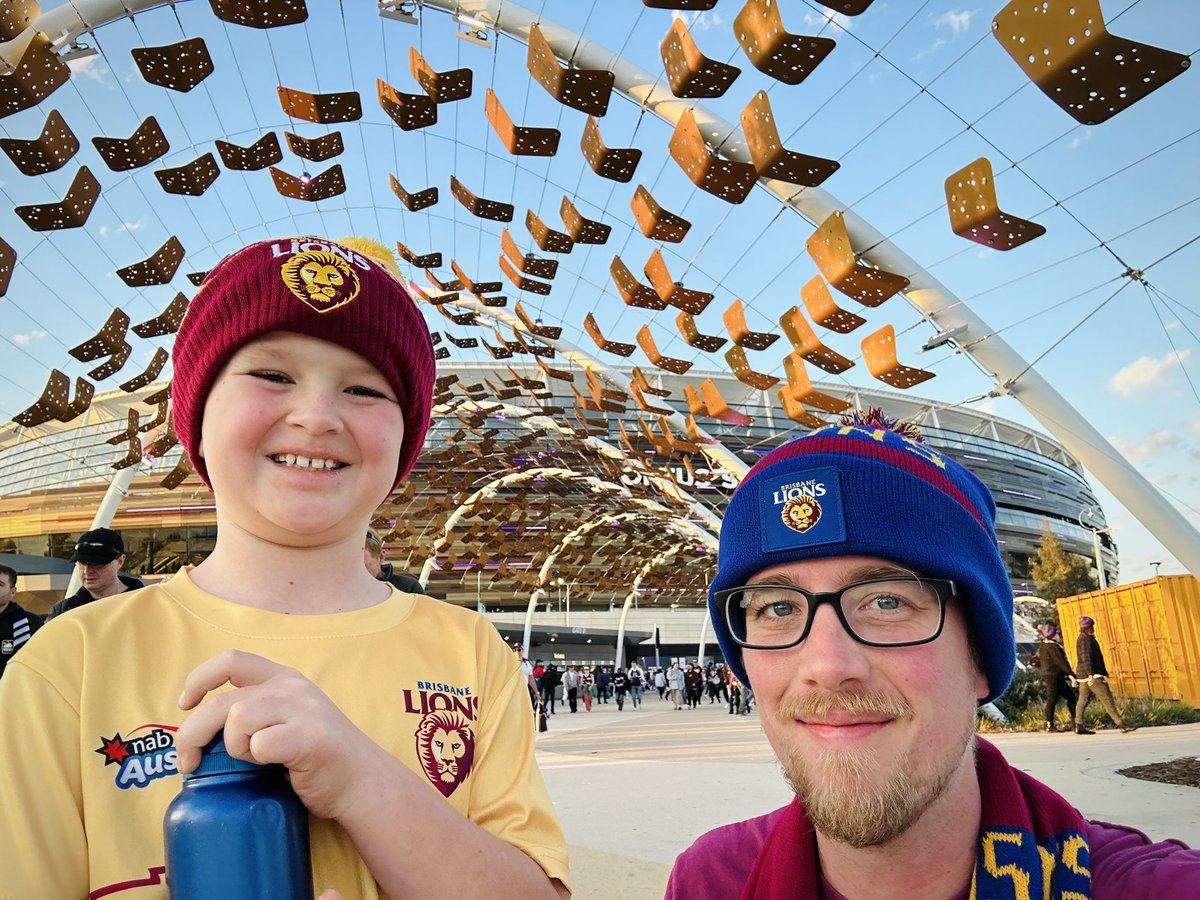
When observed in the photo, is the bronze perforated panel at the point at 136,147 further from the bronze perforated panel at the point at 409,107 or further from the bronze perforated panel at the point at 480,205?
the bronze perforated panel at the point at 480,205

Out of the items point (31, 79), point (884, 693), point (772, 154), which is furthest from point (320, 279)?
point (31, 79)

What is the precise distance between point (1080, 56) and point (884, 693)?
5.12 meters

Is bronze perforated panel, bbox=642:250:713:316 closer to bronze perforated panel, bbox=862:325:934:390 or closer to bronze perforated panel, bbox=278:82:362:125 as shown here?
bronze perforated panel, bbox=862:325:934:390

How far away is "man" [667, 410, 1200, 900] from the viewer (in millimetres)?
1364

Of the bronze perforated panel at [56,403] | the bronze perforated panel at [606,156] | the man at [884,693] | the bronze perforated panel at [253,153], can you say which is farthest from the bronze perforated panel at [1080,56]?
the bronze perforated panel at [56,403]

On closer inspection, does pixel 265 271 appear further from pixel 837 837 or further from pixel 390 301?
pixel 837 837

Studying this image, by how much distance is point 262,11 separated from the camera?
658 centimetres

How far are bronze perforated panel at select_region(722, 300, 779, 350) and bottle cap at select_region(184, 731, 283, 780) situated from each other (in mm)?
9890

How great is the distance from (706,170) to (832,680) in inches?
271

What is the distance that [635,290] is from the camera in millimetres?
10297

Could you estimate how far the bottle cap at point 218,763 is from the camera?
2.63 feet

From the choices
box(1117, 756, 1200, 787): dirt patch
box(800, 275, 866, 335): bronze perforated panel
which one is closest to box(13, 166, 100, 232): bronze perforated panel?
box(800, 275, 866, 335): bronze perforated panel

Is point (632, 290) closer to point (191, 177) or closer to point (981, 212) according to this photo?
point (981, 212)

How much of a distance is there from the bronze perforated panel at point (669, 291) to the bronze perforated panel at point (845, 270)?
5.99 feet
